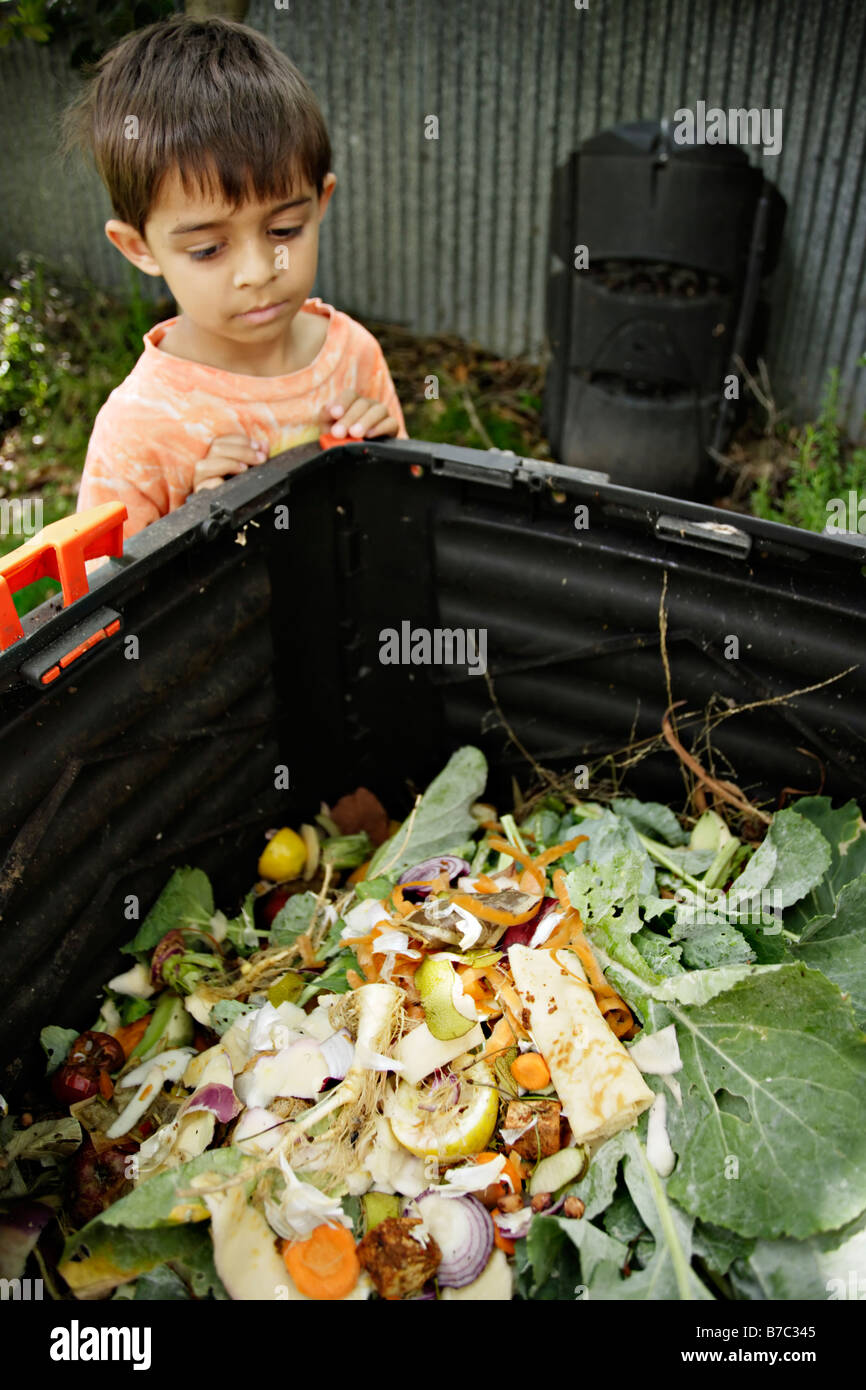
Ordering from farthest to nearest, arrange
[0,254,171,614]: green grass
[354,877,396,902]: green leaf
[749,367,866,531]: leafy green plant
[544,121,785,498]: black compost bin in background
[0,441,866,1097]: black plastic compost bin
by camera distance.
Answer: [0,254,171,614]: green grass
[544,121,785,498]: black compost bin in background
[749,367,866,531]: leafy green plant
[354,877,396,902]: green leaf
[0,441,866,1097]: black plastic compost bin

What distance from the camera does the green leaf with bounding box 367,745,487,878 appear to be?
7.61 feet

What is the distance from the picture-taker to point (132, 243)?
2.20 m

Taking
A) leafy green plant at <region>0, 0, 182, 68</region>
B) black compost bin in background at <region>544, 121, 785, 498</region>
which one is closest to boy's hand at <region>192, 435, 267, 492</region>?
leafy green plant at <region>0, 0, 182, 68</region>

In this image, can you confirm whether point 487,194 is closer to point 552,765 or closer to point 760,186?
point 760,186

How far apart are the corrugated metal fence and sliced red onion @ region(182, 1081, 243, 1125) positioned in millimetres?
3479

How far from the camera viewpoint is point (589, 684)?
230 cm

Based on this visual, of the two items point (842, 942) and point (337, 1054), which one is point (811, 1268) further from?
point (337, 1054)

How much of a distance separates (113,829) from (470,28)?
4.20 metres

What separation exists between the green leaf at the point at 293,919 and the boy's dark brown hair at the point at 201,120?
1376 mm

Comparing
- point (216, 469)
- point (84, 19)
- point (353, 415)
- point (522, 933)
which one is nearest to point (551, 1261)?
point (522, 933)

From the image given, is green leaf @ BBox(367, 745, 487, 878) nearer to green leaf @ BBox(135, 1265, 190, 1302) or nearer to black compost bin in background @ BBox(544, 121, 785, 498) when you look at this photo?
green leaf @ BBox(135, 1265, 190, 1302)

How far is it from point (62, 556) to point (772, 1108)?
139 centimetres

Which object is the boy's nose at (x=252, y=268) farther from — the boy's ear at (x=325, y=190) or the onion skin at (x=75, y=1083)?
the onion skin at (x=75, y=1083)
